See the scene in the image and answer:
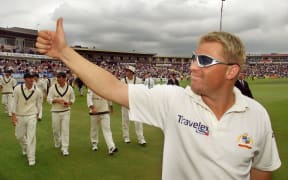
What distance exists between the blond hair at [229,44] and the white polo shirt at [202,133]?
0.34m

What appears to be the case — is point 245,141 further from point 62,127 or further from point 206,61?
point 62,127

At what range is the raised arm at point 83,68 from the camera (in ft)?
7.38

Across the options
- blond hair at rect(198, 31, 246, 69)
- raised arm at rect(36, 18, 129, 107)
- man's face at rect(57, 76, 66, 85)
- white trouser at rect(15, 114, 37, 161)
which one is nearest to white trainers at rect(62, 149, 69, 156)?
white trouser at rect(15, 114, 37, 161)

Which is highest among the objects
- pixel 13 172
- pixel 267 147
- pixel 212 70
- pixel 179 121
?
pixel 212 70

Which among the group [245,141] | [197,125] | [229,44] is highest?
[229,44]

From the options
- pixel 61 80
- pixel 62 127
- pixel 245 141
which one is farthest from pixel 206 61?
pixel 61 80

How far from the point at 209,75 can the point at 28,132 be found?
7.31 m

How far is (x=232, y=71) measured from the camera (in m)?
2.33

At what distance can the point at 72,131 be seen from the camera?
12297 mm

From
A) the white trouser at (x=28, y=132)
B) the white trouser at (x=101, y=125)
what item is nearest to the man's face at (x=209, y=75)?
the white trouser at (x=28, y=132)

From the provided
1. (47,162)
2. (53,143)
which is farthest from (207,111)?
(53,143)

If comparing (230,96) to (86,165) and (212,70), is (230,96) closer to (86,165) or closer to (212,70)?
(212,70)

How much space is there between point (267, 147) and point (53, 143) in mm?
9089

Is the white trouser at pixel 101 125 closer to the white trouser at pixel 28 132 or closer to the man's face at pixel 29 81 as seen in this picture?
the white trouser at pixel 28 132
